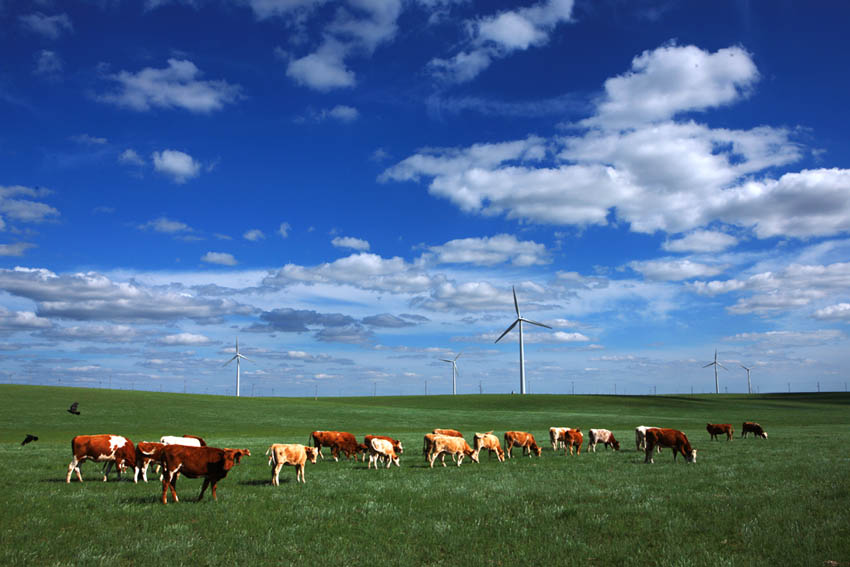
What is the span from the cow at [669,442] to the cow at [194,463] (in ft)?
59.9

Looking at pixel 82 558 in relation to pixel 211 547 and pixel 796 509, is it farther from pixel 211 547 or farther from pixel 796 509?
pixel 796 509

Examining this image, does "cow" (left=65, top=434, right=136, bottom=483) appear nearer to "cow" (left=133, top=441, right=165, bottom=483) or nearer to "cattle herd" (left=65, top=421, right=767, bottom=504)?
"cattle herd" (left=65, top=421, right=767, bottom=504)

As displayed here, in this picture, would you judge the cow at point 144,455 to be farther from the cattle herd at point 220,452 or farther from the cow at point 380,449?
the cow at point 380,449

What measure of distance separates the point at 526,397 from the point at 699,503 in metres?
114

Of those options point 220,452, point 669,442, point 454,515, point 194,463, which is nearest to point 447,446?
point 669,442

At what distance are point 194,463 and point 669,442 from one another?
809 inches

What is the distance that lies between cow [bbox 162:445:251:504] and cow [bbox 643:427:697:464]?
719 inches

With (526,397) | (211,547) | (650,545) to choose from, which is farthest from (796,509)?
(526,397)

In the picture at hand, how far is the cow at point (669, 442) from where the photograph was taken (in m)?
24.4

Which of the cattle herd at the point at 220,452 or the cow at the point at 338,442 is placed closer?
the cattle herd at the point at 220,452

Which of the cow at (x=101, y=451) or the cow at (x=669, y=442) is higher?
the cow at (x=101, y=451)

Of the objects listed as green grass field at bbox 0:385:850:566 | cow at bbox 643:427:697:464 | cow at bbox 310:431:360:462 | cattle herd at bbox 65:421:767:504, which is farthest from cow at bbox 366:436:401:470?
cow at bbox 643:427:697:464

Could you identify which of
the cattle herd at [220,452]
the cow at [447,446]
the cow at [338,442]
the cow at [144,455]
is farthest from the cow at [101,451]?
the cow at [447,446]

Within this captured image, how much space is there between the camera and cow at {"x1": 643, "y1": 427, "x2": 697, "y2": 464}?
24406mm
